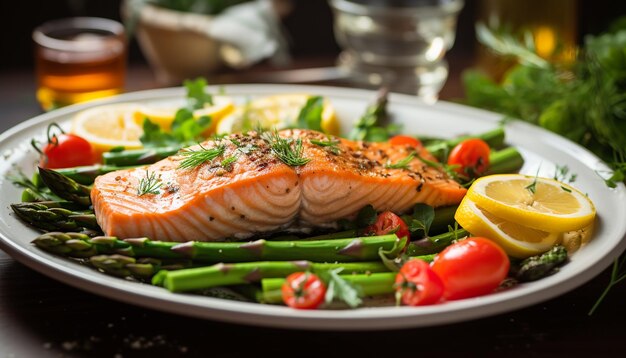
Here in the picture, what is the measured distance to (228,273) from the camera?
3379mm

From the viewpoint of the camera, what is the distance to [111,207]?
374cm

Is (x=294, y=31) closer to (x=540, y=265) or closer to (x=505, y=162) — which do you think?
(x=505, y=162)

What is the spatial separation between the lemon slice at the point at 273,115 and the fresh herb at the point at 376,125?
184 millimetres

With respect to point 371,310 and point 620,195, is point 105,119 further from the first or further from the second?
point 620,195

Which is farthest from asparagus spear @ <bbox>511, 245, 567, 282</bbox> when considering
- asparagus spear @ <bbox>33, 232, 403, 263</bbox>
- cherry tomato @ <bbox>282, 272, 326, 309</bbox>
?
cherry tomato @ <bbox>282, 272, 326, 309</bbox>

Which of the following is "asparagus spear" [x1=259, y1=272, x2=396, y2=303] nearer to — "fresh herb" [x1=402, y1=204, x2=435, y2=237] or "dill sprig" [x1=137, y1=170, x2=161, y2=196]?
"fresh herb" [x1=402, y1=204, x2=435, y2=237]

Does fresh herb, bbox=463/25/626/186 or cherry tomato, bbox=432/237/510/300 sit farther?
fresh herb, bbox=463/25/626/186

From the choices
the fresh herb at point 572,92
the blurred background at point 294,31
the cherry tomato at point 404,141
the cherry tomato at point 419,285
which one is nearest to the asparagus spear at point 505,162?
the cherry tomato at point 404,141

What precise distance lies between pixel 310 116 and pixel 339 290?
205cm

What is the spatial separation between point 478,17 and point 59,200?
5.98m

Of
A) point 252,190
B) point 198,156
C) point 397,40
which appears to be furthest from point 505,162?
point 397,40

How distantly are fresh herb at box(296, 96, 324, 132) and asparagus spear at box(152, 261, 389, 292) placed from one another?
68.5 inches

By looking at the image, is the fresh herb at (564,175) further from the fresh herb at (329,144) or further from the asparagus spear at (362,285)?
the asparagus spear at (362,285)

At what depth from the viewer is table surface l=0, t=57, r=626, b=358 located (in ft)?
10.7
